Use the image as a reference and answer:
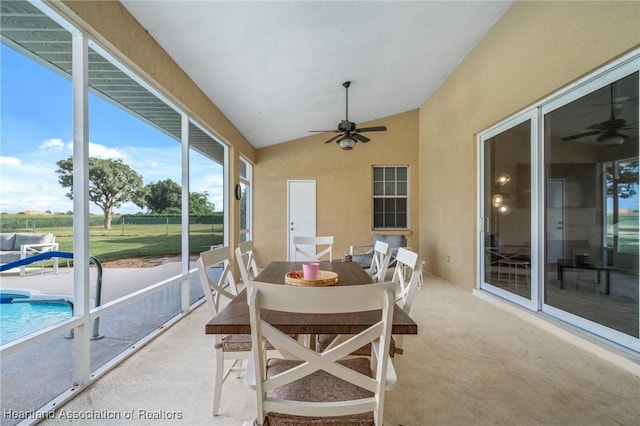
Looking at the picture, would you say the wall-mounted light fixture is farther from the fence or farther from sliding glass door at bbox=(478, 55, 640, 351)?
the fence

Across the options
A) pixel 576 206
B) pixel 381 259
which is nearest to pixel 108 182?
pixel 381 259

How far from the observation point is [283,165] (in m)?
6.46

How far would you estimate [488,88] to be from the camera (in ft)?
12.7

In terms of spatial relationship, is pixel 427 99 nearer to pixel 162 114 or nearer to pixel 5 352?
pixel 162 114

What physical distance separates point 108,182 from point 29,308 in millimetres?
1226

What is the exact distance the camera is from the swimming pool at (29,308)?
217 centimetres

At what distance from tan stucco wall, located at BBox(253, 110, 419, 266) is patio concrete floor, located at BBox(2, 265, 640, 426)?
12.0ft

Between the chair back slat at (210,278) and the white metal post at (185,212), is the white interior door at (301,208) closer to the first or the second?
the white metal post at (185,212)

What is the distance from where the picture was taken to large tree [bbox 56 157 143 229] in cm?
198

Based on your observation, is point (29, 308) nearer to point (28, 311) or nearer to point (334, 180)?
point (28, 311)

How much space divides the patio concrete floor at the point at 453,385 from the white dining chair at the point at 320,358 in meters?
0.66

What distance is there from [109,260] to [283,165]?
426 centimetres

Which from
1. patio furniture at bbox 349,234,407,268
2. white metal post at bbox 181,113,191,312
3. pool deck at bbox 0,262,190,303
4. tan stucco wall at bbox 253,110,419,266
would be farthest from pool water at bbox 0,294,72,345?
tan stucco wall at bbox 253,110,419,266

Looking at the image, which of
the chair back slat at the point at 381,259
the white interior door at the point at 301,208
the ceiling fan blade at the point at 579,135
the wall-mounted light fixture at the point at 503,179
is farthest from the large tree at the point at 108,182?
the wall-mounted light fixture at the point at 503,179
